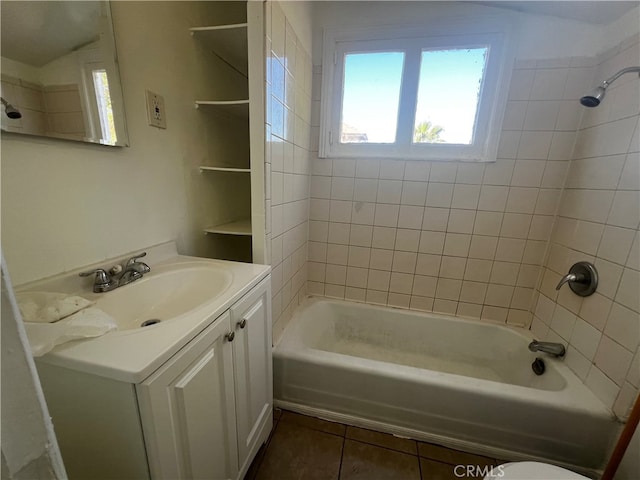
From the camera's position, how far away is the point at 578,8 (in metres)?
1.29

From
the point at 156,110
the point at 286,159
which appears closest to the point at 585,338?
the point at 286,159

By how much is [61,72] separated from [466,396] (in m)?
1.94

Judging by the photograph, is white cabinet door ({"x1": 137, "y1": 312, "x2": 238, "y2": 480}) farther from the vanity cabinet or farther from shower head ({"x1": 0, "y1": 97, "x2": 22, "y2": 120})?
shower head ({"x1": 0, "y1": 97, "x2": 22, "y2": 120})

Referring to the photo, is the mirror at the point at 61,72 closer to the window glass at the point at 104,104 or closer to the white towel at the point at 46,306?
the window glass at the point at 104,104

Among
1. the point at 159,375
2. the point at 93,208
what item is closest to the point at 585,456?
the point at 159,375

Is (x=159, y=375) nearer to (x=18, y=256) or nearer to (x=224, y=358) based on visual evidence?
(x=224, y=358)

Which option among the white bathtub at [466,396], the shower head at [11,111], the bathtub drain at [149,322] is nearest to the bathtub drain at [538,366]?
the white bathtub at [466,396]

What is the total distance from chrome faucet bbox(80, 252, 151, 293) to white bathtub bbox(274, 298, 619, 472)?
80 cm

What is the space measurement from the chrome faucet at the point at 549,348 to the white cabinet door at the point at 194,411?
160cm

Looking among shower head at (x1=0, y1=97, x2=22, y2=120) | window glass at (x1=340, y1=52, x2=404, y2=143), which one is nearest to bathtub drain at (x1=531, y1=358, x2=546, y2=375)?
window glass at (x1=340, y1=52, x2=404, y2=143)

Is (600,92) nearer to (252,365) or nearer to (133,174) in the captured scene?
(252,365)

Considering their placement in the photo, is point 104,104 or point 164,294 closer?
point 104,104

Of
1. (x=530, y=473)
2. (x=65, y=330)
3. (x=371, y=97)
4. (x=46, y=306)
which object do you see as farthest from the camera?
(x=371, y=97)

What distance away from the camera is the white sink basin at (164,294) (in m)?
0.85
